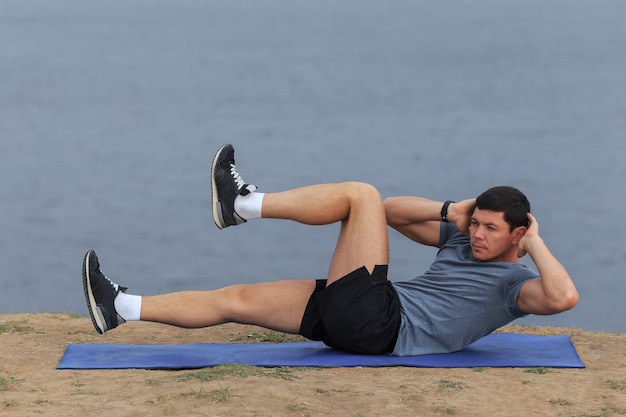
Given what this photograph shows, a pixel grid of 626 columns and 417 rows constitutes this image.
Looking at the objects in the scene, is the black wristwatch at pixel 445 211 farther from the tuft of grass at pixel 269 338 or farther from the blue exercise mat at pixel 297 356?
the tuft of grass at pixel 269 338

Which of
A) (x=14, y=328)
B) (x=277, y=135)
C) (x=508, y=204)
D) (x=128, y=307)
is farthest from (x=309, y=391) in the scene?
(x=277, y=135)

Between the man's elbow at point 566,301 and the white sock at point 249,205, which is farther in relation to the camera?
the white sock at point 249,205

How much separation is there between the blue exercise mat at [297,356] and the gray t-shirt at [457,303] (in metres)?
0.09

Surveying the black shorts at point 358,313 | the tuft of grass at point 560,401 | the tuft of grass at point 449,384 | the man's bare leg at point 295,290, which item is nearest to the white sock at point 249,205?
the man's bare leg at point 295,290

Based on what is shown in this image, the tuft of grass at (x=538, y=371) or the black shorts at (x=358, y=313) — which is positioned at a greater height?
the black shorts at (x=358, y=313)

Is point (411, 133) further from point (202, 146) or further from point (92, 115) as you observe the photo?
point (92, 115)

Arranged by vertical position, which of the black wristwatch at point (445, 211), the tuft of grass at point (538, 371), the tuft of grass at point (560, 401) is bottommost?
the tuft of grass at point (560, 401)

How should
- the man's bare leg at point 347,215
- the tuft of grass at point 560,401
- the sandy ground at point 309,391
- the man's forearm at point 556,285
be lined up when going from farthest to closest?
the man's bare leg at point 347,215 < the man's forearm at point 556,285 < the tuft of grass at point 560,401 < the sandy ground at point 309,391

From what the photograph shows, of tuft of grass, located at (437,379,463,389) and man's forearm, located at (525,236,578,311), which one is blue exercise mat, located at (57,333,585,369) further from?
man's forearm, located at (525,236,578,311)

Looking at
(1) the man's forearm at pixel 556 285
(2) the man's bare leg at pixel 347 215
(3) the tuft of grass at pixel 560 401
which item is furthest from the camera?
(2) the man's bare leg at pixel 347 215

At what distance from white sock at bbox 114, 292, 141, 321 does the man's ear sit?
1946mm

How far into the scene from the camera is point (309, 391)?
525 centimetres

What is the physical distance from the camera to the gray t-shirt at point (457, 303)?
5.87 metres

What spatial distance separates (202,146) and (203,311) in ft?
40.6
